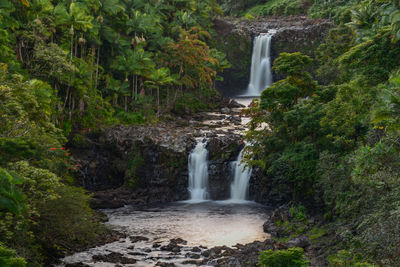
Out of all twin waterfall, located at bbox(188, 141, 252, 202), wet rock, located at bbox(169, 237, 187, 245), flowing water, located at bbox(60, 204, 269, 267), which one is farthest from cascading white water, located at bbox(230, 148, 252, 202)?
wet rock, located at bbox(169, 237, 187, 245)

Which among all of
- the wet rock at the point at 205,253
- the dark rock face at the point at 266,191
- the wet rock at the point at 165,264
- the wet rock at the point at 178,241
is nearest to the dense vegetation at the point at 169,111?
the dark rock face at the point at 266,191

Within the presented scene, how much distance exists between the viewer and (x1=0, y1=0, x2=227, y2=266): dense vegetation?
39.3 feet

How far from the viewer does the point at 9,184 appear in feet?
28.1

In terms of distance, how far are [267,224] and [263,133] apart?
4009mm

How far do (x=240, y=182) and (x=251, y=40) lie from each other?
21766mm

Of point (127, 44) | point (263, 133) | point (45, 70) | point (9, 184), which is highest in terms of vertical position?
point (127, 44)

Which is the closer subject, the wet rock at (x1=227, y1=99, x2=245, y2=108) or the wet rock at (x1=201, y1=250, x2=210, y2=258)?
the wet rock at (x1=201, y1=250, x2=210, y2=258)

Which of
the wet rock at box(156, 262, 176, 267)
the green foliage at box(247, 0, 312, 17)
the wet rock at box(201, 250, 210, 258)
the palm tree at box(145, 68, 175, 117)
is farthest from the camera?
the green foliage at box(247, 0, 312, 17)

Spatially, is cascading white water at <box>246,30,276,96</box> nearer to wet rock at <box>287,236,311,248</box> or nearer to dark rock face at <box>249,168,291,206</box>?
dark rock face at <box>249,168,291,206</box>

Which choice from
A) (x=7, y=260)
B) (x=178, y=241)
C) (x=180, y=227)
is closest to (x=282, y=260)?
(x=178, y=241)

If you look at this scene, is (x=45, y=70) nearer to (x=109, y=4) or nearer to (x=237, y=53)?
(x=109, y=4)

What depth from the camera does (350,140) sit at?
50.5 ft

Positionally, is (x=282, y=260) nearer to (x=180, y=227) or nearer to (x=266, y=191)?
(x=180, y=227)

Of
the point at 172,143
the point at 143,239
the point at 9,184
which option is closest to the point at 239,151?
the point at 172,143
